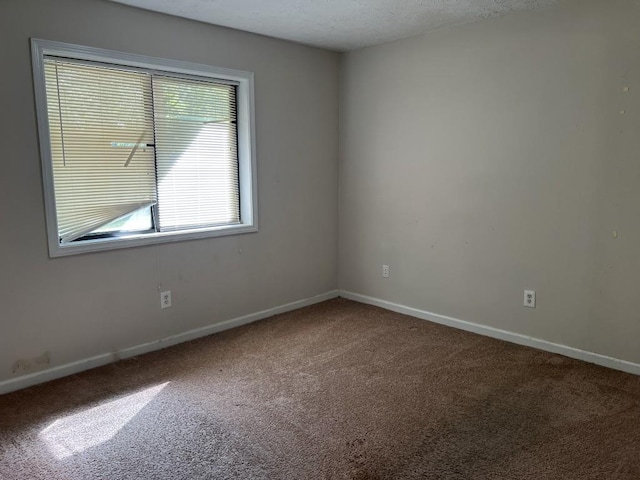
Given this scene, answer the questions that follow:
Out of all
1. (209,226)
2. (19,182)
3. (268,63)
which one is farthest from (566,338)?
(19,182)

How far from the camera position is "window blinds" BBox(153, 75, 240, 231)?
11.1 ft

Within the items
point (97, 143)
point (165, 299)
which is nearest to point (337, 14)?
point (97, 143)

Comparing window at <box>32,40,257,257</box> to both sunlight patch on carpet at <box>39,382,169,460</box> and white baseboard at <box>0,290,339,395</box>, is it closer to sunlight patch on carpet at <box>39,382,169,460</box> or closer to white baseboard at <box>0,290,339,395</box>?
white baseboard at <box>0,290,339,395</box>

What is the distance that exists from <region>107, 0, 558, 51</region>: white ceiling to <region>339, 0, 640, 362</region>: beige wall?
0.21m

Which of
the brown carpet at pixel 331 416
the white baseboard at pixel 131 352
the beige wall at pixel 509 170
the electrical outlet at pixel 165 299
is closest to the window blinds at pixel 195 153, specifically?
the electrical outlet at pixel 165 299

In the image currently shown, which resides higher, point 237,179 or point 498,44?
point 498,44

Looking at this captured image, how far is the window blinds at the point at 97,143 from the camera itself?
2.86 m

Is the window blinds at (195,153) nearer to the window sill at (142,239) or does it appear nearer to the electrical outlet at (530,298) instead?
the window sill at (142,239)

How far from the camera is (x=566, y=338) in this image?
10.5 feet

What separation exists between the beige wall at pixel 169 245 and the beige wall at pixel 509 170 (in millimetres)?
449

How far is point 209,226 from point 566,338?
2754mm

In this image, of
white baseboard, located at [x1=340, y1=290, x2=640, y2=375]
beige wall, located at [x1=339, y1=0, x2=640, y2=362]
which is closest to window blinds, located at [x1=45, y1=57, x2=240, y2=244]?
beige wall, located at [x1=339, y1=0, x2=640, y2=362]

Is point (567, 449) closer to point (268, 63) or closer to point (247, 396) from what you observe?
point (247, 396)

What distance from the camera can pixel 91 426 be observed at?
2.38m
